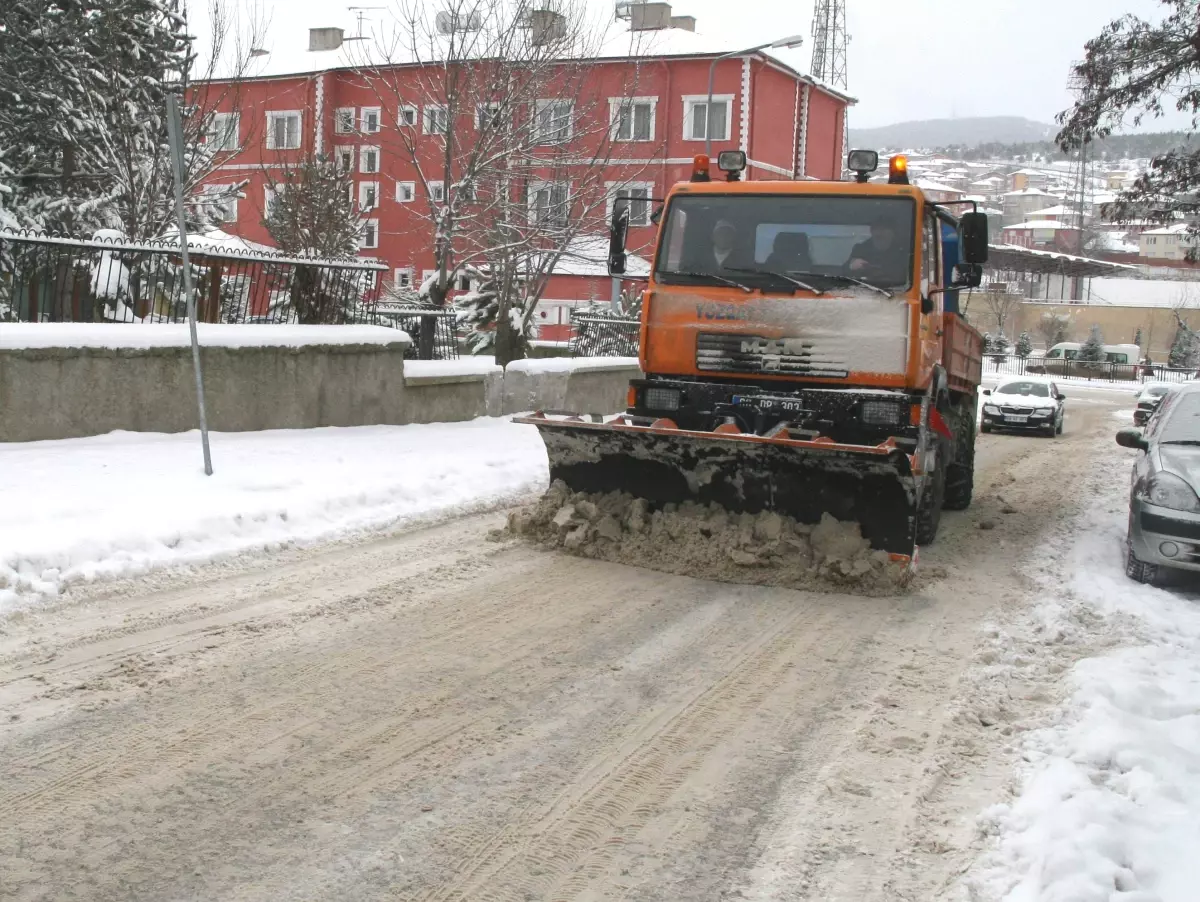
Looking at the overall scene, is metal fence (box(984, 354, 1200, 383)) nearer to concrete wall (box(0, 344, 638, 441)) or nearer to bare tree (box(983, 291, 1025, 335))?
bare tree (box(983, 291, 1025, 335))

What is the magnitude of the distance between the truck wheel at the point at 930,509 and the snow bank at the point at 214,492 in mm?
3634

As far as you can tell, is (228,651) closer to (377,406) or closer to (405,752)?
(405,752)

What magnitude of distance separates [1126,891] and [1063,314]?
83.1 meters

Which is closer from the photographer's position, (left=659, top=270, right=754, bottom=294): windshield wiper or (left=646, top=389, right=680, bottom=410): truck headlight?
(left=659, top=270, right=754, bottom=294): windshield wiper

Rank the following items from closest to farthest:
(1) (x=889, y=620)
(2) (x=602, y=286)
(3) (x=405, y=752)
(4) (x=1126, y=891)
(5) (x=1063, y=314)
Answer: (4) (x=1126, y=891), (3) (x=405, y=752), (1) (x=889, y=620), (2) (x=602, y=286), (5) (x=1063, y=314)

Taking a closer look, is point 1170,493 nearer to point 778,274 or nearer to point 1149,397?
point 778,274

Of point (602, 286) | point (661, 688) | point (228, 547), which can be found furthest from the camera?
point (602, 286)

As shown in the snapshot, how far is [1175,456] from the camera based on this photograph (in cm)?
889

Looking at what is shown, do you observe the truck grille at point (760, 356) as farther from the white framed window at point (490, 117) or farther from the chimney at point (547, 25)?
the chimney at point (547, 25)

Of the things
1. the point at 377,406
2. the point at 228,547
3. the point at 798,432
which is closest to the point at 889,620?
the point at 798,432

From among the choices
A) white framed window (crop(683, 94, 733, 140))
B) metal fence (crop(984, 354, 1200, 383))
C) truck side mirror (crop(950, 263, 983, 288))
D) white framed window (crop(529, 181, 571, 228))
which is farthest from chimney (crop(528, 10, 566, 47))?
metal fence (crop(984, 354, 1200, 383))

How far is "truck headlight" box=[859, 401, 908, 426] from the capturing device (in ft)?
26.4

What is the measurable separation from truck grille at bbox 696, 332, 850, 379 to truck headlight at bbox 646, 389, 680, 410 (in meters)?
0.27

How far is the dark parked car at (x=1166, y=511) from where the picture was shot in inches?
324
